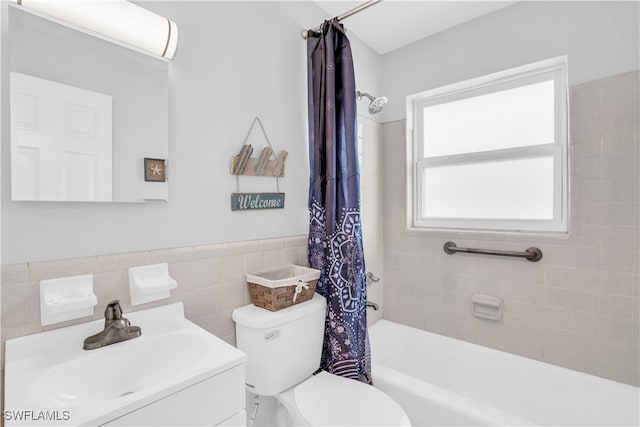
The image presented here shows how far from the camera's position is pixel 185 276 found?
1.23 meters

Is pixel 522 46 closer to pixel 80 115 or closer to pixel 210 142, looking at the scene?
pixel 210 142

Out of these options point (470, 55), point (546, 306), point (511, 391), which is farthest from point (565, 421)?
point (470, 55)

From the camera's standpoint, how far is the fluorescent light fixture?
936 mm

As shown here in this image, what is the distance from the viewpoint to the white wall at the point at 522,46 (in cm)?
155

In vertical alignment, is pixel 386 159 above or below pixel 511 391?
above

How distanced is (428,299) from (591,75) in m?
1.61

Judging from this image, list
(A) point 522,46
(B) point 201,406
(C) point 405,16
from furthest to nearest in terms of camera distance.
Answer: (C) point 405,16, (A) point 522,46, (B) point 201,406

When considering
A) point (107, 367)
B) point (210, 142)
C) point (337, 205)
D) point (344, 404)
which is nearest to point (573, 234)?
point (337, 205)

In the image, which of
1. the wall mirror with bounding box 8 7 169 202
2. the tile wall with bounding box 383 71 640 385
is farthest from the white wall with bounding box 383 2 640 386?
the wall mirror with bounding box 8 7 169 202

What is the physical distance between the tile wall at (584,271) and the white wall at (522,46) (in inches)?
5.6

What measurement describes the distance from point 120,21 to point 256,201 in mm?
820

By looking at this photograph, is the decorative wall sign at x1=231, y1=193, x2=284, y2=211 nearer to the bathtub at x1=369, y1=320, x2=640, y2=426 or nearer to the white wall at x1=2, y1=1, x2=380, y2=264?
the white wall at x1=2, y1=1, x2=380, y2=264

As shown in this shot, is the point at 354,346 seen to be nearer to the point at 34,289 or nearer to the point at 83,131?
the point at 34,289

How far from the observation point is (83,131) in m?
0.99
